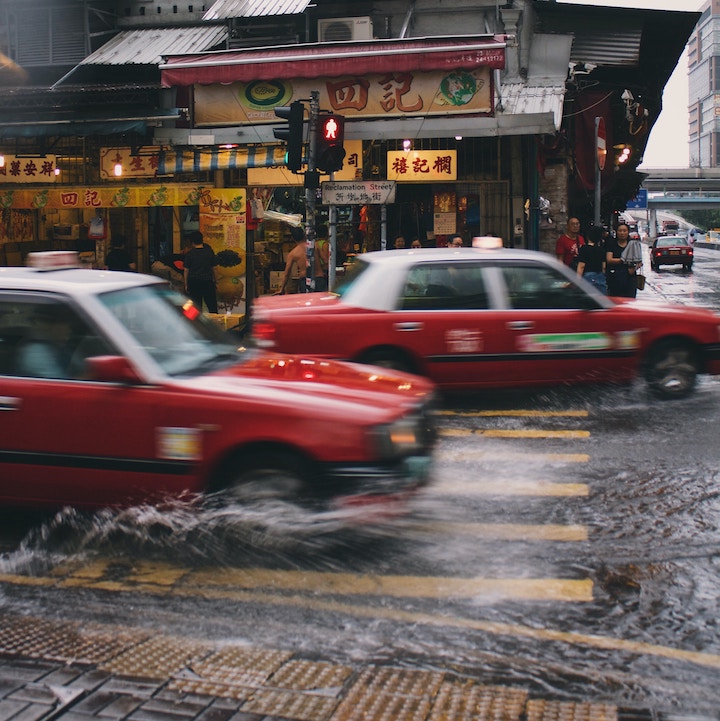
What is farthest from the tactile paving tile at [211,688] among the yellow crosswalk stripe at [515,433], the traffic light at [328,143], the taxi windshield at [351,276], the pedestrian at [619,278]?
the pedestrian at [619,278]

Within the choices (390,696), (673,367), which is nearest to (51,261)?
(390,696)

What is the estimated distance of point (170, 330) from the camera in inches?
236

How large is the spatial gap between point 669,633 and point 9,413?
360cm

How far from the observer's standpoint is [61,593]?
484 cm

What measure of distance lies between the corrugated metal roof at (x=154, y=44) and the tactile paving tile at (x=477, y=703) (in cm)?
1584

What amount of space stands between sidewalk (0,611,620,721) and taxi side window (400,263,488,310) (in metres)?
5.50

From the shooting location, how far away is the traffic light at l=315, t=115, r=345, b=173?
44.1ft

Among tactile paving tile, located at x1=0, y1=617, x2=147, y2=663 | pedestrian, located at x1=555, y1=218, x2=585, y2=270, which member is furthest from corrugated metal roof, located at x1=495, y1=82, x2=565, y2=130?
tactile paving tile, located at x1=0, y1=617, x2=147, y2=663

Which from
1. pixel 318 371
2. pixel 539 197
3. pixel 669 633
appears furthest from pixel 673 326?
pixel 539 197

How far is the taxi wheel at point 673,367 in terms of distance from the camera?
9.56 metres

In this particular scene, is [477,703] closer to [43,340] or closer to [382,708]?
[382,708]

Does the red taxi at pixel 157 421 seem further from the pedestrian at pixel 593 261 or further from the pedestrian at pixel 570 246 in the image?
the pedestrian at pixel 570 246

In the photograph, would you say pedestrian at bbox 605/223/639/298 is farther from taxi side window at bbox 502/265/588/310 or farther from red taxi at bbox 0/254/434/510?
red taxi at bbox 0/254/434/510

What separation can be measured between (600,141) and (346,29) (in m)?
6.87
